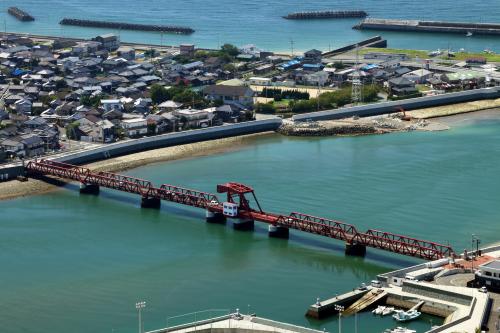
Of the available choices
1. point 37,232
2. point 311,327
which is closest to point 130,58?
point 37,232

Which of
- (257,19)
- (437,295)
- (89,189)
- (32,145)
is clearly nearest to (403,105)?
(32,145)

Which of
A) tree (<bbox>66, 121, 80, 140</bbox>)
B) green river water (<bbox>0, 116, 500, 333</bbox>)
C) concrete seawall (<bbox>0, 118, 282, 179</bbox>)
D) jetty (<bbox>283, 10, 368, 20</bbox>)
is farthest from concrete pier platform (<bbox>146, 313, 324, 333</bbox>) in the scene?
jetty (<bbox>283, 10, 368, 20</bbox>)

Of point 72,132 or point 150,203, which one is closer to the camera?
point 150,203

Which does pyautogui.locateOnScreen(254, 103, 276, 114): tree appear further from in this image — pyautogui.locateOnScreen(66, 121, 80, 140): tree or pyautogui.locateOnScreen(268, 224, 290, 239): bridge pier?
pyautogui.locateOnScreen(268, 224, 290, 239): bridge pier

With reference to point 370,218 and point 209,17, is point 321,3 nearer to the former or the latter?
point 209,17

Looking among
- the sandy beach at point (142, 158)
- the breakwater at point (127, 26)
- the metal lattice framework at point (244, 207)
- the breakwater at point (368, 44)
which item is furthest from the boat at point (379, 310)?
the breakwater at point (127, 26)

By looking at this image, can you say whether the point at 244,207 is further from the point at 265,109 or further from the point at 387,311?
the point at 265,109

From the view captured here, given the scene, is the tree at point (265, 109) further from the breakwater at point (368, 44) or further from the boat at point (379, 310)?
the boat at point (379, 310)
